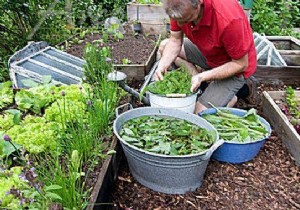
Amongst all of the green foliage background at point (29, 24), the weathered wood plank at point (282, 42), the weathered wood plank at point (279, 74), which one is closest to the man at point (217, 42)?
the weathered wood plank at point (279, 74)

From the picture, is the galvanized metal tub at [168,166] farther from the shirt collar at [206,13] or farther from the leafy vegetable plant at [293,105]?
the leafy vegetable plant at [293,105]

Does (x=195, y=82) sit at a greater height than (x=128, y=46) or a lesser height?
greater

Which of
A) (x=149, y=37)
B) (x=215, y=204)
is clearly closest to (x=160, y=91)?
(x=215, y=204)

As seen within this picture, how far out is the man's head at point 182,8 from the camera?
2.08 m

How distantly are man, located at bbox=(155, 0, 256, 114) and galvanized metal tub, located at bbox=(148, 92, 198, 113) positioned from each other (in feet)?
0.31

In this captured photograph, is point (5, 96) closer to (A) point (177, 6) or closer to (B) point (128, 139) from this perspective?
(B) point (128, 139)

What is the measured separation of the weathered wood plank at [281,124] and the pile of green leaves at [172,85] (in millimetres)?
759

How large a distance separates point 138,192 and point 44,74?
1.37 metres

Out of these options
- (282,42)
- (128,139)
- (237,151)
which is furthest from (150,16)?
(128,139)

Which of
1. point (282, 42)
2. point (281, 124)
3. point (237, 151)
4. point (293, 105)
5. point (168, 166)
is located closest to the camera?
point (168, 166)

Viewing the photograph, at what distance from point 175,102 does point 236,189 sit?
0.68 meters

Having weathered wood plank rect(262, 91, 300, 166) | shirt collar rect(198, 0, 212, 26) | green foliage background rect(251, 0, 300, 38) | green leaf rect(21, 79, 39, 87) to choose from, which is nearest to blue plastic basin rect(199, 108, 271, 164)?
weathered wood plank rect(262, 91, 300, 166)

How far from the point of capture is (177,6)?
6.82 feet

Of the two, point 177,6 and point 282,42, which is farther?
point 282,42
